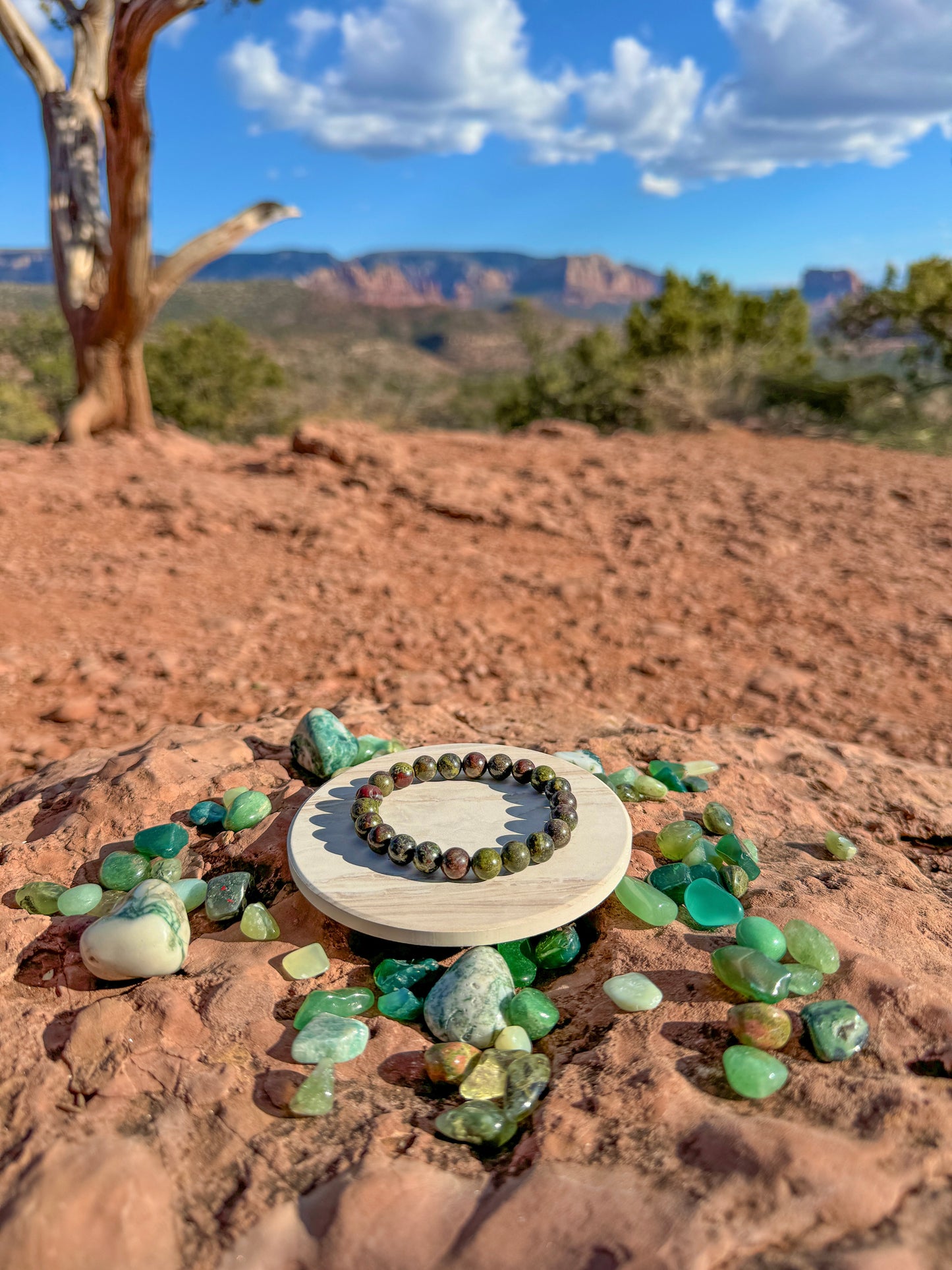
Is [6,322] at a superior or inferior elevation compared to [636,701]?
superior

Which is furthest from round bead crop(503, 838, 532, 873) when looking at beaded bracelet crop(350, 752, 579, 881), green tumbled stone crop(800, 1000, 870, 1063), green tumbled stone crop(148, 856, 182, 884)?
green tumbled stone crop(148, 856, 182, 884)

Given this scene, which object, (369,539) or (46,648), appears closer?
(46,648)

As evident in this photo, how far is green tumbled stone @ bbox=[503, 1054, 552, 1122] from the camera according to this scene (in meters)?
1.35

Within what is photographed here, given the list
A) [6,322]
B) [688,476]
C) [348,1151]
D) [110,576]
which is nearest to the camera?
[348,1151]

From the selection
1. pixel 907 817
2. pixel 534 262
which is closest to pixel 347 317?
pixel 907 817

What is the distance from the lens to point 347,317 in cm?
5422

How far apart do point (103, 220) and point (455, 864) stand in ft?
27.7

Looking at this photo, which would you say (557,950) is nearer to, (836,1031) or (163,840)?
(836,1031)

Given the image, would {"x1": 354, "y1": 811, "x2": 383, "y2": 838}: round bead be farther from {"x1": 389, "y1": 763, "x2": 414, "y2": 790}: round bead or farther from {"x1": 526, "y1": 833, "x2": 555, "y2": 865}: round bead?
{"x1": 526, "y1": 833, "x2": 555, "y2": 865}: round bead

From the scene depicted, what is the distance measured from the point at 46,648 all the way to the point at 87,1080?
97.5 inches

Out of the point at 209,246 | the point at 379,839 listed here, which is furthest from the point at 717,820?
the point at 209,246

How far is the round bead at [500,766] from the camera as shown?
7.07ft

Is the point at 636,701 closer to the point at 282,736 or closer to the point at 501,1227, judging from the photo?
the point at 282,736

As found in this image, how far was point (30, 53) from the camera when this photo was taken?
23.9 feet
